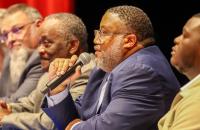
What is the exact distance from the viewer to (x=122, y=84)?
242 cm

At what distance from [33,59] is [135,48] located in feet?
4.27

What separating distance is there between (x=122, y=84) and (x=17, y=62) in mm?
1697

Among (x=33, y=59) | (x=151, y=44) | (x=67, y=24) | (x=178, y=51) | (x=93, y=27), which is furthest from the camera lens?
(x=93, y=27)

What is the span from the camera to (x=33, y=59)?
12.1ft

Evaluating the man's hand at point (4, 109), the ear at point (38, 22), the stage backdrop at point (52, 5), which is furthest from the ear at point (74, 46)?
the stage backdrop at point (52, 5)

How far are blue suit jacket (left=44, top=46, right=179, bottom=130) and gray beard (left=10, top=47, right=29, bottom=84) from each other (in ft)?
4.67

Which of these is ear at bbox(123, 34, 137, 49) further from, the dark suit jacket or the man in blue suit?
the dark suit jacket

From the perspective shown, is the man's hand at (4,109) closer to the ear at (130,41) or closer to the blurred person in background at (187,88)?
the ear at (130,41)

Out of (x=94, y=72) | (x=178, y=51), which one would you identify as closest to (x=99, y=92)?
(x=94, y=72)

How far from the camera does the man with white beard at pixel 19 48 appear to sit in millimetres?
3703

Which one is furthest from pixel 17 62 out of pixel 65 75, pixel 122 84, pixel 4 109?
pixel 122 84

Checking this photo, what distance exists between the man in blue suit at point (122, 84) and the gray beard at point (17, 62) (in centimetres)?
115

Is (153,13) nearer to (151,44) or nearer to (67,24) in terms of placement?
(67,24)

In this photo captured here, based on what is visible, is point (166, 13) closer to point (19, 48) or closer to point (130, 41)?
point (19, 48)
